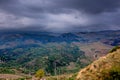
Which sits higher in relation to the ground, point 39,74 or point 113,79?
point 113,79

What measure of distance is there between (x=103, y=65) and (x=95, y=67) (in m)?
1.49

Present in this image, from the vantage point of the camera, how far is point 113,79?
135 ft

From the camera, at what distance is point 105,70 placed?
41.7 m

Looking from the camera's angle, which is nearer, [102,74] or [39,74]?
[102,74]

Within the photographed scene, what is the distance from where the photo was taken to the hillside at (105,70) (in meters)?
41.3

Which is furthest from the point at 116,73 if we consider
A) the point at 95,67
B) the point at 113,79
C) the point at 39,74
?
the point at 39,74

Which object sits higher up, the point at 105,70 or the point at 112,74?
the point at 105,70

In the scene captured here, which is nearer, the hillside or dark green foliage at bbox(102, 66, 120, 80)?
dark green foliage at bbox(102, 66, 120, 80)

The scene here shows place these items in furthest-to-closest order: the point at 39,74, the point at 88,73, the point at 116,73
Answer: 1. the point at 39,74
2. the point at 88,73
3. the point at 116,73

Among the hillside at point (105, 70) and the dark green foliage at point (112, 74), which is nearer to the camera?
the dark green foliage at point (112, 74)

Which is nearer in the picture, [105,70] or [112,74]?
[112,74]

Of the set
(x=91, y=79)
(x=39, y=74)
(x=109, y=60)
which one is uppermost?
(x=109, y=60)

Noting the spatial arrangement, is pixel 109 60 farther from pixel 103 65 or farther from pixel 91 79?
pixel 91 79

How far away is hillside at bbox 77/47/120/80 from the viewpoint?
4128cm
